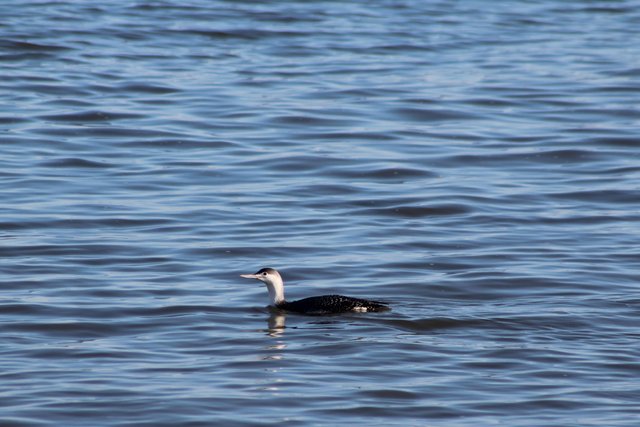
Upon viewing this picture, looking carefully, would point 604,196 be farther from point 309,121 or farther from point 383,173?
point 309,121

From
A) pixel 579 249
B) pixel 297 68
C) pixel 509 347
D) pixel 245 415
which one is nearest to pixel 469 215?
pixel 579 249

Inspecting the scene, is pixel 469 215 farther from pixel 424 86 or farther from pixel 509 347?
pixel 424 86

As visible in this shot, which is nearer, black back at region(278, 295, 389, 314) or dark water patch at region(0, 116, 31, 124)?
black back at region(278, 295, 389, 314)

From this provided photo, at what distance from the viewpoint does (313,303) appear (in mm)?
11625

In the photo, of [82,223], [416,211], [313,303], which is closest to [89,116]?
[82,223]

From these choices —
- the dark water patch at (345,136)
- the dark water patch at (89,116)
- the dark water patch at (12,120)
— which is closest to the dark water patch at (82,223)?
the dark water patch at (345,136)

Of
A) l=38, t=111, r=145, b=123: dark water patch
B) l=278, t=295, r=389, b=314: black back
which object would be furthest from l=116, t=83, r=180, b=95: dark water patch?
l=278, t=295, r=389, b=314: black back

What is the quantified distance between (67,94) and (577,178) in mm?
8730

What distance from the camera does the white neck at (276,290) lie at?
468 inches

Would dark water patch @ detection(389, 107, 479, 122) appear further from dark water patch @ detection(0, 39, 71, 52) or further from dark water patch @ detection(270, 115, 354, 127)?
dark water patch @ detection(0, 39, 71, 52)

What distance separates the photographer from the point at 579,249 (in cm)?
1431

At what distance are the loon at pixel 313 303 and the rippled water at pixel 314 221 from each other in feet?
0.41

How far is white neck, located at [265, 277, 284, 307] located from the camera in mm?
11883

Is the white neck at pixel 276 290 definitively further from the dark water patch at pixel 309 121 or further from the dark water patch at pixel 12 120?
the dark water patch at pixel 12 120
